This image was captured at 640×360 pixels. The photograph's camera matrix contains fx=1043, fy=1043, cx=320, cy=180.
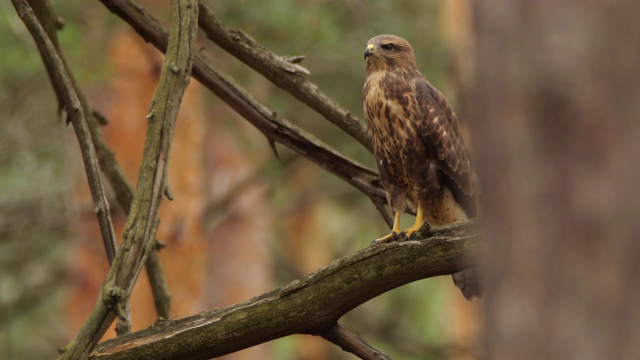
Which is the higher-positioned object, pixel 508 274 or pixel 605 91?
pixel 605 91

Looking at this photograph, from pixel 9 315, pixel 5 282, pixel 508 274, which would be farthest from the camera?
pixel 5 282

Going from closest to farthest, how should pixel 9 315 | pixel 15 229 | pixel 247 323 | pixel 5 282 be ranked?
pixel 247 323 → pixel 15 229 → pixel 9 315 → pixel 5 282

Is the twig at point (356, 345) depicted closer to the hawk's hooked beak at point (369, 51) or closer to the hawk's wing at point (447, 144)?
the hawk's wing at point (447, 144)

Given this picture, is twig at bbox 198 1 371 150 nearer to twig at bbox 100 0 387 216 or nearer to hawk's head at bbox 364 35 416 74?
twig at bbox 100 0 387 216

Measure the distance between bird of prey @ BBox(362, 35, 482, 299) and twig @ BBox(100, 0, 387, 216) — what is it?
3.24ft

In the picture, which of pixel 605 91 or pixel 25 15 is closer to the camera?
pixel 605 91

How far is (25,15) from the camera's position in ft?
15.7

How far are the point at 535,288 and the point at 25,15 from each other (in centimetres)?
323

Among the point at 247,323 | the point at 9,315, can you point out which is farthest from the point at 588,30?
the point at 9,315

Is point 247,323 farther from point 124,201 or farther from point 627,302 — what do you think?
point 627,302

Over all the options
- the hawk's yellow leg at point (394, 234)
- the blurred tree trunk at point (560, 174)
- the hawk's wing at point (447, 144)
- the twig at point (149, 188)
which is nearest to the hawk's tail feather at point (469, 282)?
the hawk's yellow leg at point (394, 234)

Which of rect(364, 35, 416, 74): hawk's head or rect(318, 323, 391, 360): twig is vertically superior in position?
rect(364, 35, 416, 74): hawk's head

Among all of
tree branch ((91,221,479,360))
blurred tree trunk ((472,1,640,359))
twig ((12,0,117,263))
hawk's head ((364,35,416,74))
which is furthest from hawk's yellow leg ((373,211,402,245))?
blurred tree trunk ((472,1,640,359))

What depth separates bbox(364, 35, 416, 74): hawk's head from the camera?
6820mm
